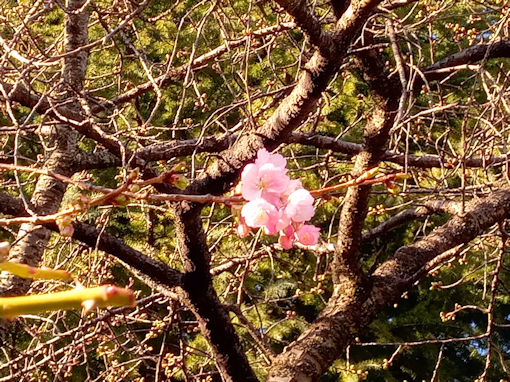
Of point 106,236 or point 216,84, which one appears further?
point 216,84

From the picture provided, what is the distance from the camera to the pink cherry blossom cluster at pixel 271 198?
0.98 meters

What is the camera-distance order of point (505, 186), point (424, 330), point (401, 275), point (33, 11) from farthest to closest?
1. point (424, 330)
2. point (505, 186)
3. point (33, 11)
4. point (401, 275)

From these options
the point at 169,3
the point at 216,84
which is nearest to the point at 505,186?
the point at 216,84

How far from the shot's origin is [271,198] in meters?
1.02

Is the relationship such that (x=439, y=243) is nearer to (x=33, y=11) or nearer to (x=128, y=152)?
(x=128, y=152)

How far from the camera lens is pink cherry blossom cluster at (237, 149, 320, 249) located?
3.22ft

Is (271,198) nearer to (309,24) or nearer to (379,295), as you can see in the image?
(309,24)

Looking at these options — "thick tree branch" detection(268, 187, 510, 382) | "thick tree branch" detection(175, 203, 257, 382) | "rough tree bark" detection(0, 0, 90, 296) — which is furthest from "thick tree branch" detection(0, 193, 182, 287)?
"thick tree branch" detection(268, 187, 510, 382)

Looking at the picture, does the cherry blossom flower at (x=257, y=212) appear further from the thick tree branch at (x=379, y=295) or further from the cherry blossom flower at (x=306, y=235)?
the thick tree branch at (x=379, y=295)

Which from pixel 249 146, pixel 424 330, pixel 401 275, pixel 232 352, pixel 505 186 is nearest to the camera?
pixel 249 146

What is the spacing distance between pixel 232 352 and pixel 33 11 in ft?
6.30

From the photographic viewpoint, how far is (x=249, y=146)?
2.12 metres

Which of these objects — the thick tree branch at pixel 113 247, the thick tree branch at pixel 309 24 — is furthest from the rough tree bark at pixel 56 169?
the thick tree branch at pixel 309 24

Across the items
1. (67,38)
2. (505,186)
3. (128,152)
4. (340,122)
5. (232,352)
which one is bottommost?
(232,352)
